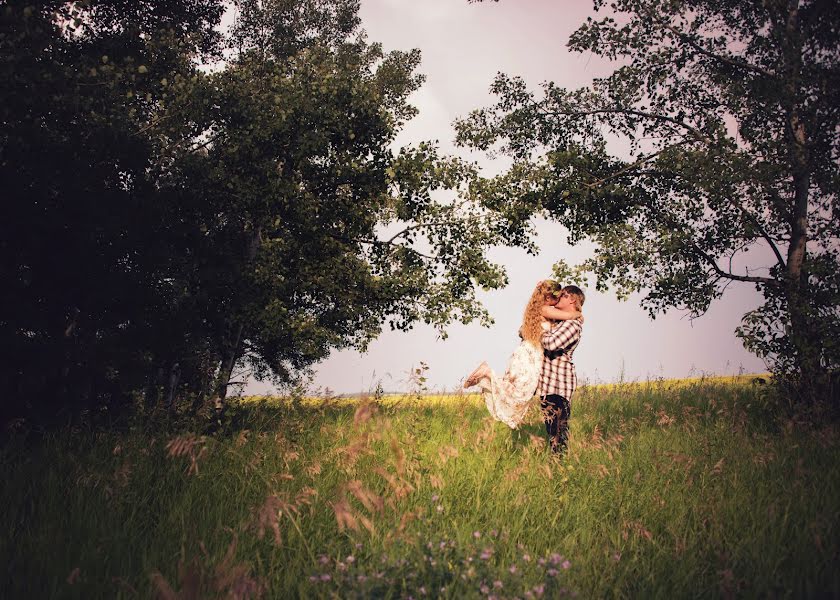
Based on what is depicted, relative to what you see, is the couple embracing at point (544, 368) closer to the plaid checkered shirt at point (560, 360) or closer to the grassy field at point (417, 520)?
the plaid checkered shirt at point (560, 360)

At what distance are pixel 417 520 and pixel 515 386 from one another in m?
3.10

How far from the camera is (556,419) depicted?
21.1 ft

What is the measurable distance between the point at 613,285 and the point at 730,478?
510 cm

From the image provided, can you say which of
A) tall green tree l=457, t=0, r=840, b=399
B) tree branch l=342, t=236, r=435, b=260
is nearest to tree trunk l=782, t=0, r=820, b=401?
tall green tree l=457, t=0, r=840, b=399

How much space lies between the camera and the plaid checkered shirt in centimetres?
643

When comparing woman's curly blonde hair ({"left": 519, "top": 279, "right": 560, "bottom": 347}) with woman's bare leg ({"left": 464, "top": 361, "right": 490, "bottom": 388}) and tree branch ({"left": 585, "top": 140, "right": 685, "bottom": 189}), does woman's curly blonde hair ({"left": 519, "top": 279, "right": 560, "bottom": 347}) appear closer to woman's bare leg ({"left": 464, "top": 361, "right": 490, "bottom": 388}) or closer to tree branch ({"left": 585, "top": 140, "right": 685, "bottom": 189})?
woman's bare leg ({"left": 464, "top": 361, "right": 490, "bottom": 388})

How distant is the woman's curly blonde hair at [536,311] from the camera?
22.3 ft

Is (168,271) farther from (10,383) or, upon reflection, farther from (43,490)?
(43,490)

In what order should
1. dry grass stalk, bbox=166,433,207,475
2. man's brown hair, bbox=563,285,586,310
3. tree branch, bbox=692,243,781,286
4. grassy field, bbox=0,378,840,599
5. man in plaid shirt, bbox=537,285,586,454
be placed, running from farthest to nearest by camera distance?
1. tree branch, bbox=692,243,781,286
2. man's brown hair, bbox=563,285,586,310
3. man in plaid shirt, bbox=537,285,586,454
4. dry grass stalk, bbox=166,433,207,475
5. grassy field, bbox=0,378,840,599

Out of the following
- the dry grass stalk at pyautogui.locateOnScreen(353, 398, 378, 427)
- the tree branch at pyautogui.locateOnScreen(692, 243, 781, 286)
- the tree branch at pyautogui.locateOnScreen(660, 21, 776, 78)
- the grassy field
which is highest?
the tree branch at pyautogui.locateOnScreen(660, 21, 776, 78)

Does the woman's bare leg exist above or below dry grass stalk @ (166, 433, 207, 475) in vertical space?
above

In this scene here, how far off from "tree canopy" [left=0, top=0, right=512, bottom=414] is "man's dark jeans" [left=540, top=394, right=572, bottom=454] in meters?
4.11

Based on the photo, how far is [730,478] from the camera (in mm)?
4844

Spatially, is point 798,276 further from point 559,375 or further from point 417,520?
point 417,520
